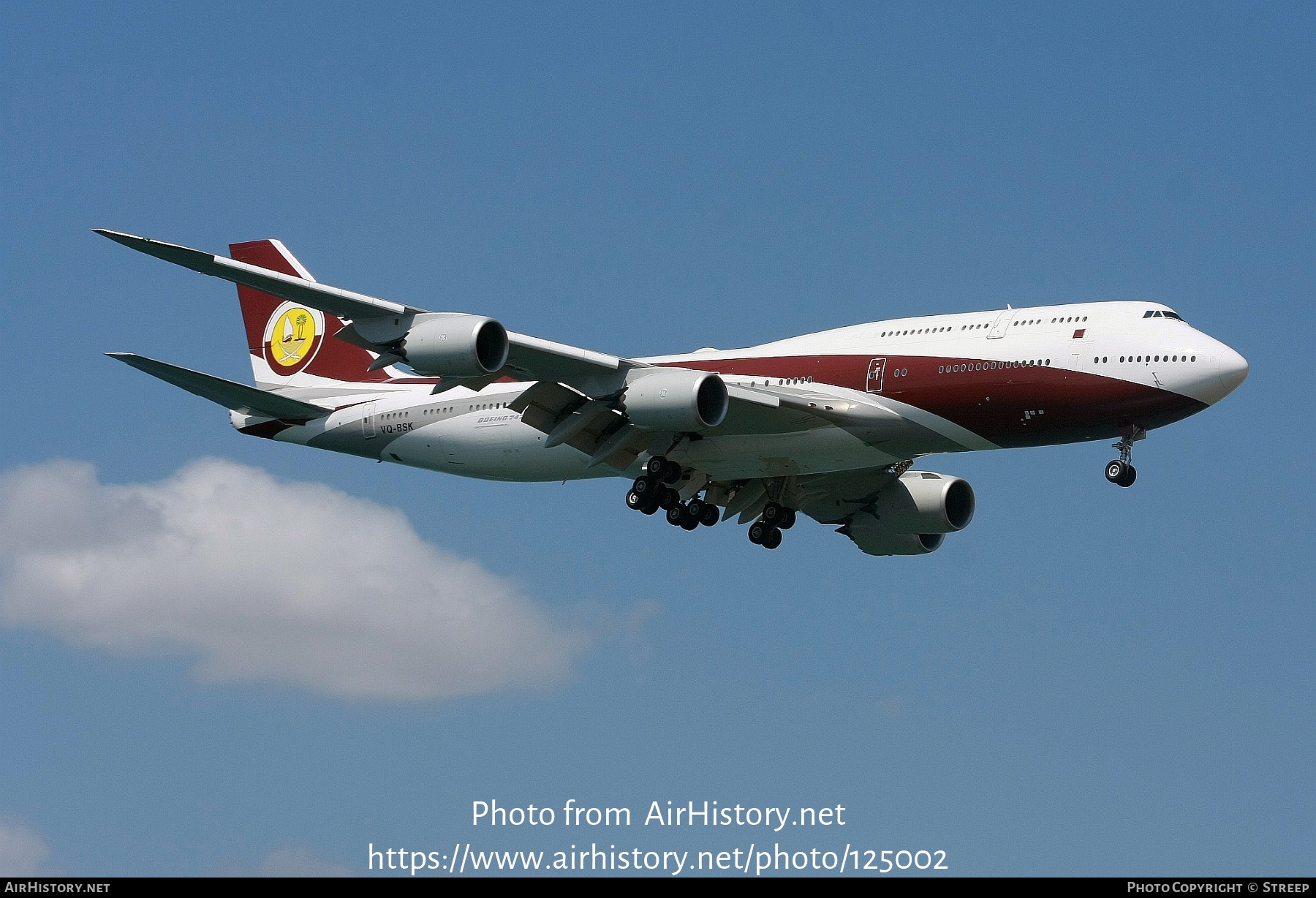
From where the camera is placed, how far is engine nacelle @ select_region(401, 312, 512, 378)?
37875mm

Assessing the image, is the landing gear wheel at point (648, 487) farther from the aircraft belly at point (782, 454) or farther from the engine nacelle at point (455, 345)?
the engine nacelle at point (455, 345)

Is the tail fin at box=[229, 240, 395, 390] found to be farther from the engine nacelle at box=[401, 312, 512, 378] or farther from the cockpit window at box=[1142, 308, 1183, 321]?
the cockpit window at box=[1142, 308, 1183, 321]

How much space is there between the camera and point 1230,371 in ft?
124

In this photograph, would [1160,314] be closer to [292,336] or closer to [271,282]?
[271,282]

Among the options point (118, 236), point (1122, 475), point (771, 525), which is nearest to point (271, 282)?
point (118, 236)

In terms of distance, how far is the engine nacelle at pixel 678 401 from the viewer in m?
39.8

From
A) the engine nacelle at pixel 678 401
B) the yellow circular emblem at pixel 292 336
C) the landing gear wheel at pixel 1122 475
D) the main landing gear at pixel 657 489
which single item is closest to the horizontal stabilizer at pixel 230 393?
the yellow circular emblem at pixel 292 336

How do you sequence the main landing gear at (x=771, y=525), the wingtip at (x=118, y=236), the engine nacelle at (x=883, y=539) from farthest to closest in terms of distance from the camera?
the engine nacelle at (x=883, y=539) → the main landing gear at (x=771, y=525) → the wingtip at (x=118, y=236)

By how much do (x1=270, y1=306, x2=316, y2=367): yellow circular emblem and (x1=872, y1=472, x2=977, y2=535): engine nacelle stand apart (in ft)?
62.3

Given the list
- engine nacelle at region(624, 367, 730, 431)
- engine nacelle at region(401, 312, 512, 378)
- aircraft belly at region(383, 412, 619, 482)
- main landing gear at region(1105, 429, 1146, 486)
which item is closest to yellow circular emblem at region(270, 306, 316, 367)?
aircraft belly at region(383, 412, 619, 482)

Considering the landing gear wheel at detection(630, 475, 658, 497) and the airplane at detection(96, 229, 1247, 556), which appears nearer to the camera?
the airplane at detection(96, 229, 1247, 556)

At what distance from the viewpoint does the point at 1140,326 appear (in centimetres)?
3894

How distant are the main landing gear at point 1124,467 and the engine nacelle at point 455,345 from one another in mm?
14907
